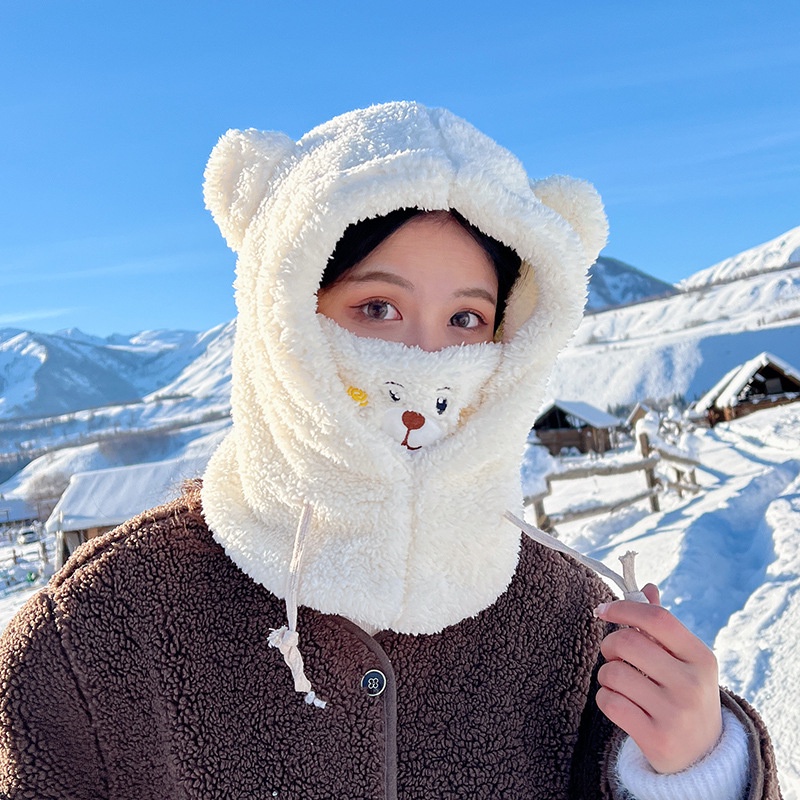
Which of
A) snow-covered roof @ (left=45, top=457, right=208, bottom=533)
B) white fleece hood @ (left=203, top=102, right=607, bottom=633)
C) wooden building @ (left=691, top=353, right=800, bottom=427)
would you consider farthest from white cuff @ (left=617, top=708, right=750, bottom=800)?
wooden building @ (left=691, top=353, right=800, bottom=427)

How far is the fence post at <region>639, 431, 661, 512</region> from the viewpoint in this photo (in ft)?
38.0

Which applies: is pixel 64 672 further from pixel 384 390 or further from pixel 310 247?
pixel 310 247

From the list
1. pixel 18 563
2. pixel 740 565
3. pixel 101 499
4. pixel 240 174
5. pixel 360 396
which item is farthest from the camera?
pixel 18 563

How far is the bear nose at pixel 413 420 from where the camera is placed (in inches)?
47.2

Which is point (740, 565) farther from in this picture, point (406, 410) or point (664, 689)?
point (406, 410)

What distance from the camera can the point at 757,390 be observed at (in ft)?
101

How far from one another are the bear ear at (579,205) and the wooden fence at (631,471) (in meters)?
8.55

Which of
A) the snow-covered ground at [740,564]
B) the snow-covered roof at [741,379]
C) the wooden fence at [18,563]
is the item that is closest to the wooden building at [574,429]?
the snow-covered roof at [741,379]

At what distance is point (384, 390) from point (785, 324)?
92.5 metres

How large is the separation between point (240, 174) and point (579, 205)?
628 millimetres

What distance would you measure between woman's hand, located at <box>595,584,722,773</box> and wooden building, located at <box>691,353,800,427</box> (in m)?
31.6

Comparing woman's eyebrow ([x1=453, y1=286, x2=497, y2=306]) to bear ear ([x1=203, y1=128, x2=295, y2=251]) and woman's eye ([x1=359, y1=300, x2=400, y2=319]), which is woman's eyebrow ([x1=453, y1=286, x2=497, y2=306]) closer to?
Result: woman's eye ([x1=359, y1=300, x2=400, y2=319])

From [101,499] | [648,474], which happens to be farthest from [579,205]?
[101,499]

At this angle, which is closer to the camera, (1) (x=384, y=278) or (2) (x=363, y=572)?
(2) (x=363, y=572)
